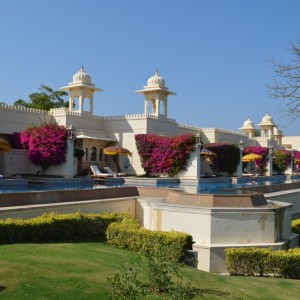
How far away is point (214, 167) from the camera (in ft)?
108

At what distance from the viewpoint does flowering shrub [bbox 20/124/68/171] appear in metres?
22.5

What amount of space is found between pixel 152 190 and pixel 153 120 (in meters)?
14.9

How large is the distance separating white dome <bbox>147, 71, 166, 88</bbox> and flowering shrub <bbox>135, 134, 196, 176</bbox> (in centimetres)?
424

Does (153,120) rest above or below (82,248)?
above

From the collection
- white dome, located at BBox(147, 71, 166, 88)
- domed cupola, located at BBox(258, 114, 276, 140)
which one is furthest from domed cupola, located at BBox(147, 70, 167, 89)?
domed cupola, located at BBox(258, 114, 276, 140)

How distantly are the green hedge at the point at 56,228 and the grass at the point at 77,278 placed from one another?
0.51 metres

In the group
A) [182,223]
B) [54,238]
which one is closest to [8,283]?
[54,238]

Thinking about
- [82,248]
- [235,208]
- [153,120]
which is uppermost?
[153,120]

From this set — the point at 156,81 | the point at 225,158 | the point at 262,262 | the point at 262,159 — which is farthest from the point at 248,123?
the point at 262,262

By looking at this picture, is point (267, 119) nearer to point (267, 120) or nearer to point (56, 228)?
point (267, 120)

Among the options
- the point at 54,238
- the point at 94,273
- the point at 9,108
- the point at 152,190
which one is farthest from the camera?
the point at 9,108

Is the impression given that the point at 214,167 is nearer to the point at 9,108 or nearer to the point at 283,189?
the point at 283,189

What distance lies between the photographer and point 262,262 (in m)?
8.82

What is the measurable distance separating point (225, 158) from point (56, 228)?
24.3m
